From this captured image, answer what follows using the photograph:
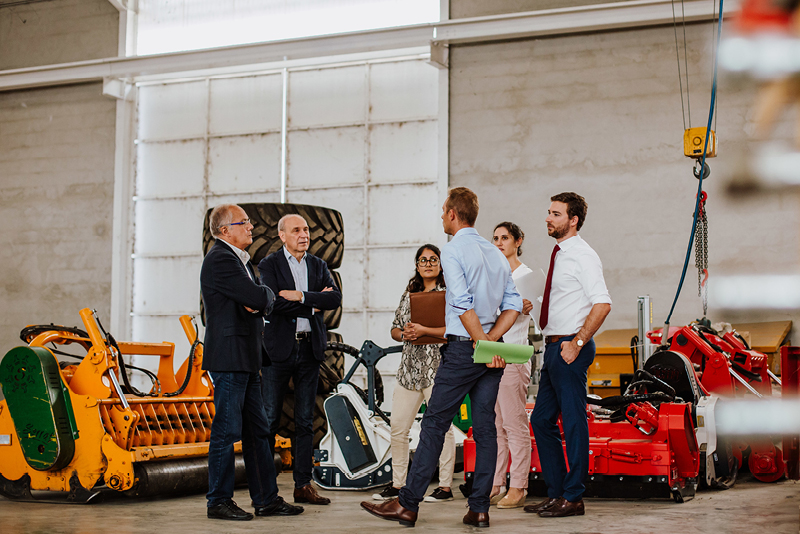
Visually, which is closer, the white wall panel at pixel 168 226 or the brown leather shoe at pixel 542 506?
the brown leather shoe at pixel 542 506

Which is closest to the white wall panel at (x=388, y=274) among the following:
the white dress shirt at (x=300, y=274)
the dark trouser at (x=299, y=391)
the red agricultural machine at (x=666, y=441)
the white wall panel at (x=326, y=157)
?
the white wall panel at (x=326, y=157)

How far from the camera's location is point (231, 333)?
11.6 ft

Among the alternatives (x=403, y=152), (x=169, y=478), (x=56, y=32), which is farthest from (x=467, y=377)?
(x=56, y=32)

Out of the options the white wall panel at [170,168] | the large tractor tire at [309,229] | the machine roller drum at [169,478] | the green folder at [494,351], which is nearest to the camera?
the green folder at [494,351]

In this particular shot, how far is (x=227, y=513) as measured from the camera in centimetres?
354

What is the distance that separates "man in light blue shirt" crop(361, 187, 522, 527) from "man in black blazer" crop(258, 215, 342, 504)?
2.95 feet

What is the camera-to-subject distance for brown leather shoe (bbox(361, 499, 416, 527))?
3.24 m

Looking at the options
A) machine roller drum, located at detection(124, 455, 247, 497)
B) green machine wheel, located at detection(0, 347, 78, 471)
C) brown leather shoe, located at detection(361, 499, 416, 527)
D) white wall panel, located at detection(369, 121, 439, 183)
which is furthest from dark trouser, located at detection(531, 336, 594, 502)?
white wall panel, located at detection(369, 121, 439, 183)

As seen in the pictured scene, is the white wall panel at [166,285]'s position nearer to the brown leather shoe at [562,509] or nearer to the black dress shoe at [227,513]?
the black dress shoe at [227,513]

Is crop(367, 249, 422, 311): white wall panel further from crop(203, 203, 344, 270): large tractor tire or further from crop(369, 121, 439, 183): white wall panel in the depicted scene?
crop(203, 203, 344, 270): large tractor tire

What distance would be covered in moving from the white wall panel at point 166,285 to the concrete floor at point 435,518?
6584mm

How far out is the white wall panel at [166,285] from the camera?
10.7 metres

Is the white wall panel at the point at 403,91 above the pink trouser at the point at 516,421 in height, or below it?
above

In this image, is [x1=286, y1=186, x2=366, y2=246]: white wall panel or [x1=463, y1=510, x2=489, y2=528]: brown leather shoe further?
[x1=286, y1=186, x2=366, y2=246]: white wall panel
